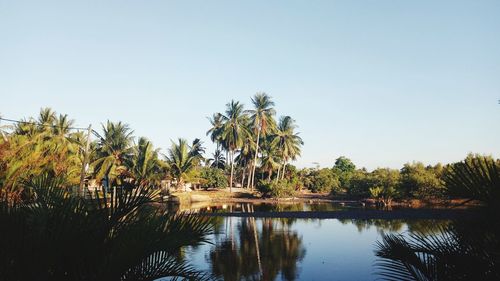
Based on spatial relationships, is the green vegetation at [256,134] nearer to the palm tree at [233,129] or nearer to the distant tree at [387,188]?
the palm tree at [233,129]

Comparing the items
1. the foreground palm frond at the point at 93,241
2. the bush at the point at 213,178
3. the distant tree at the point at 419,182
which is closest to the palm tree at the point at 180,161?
the bush at the point at 213,178

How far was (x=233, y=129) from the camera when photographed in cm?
5091

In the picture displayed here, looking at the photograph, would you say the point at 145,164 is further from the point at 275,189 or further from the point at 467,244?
the point at 467,244

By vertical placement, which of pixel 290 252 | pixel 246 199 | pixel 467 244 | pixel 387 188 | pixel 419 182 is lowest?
pixel 290 252

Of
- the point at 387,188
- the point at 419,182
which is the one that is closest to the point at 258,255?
the point at 419,182

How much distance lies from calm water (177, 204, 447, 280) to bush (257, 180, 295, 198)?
23.4m

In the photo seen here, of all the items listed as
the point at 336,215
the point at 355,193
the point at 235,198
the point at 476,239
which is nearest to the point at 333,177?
the point at 355,193

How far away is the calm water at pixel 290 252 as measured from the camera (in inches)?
418

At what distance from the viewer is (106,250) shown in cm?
285

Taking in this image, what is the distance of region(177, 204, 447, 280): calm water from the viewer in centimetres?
1062

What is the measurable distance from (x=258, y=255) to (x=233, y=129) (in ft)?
126

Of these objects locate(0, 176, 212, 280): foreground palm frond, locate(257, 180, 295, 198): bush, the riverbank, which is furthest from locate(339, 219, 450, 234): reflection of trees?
locate(257, 180, 295, 198): bush

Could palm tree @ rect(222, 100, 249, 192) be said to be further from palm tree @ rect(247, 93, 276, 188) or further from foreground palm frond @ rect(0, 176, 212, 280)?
foreground palm frond @ rect(0, 176, 212, 280)

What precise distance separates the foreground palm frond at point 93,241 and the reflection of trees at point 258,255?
190 inches
